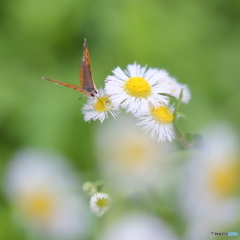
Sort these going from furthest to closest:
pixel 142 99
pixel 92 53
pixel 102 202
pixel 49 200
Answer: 1. pixel 92 53
2. pixel 49 200
3. pixel 142 99
4. pixel 102 202

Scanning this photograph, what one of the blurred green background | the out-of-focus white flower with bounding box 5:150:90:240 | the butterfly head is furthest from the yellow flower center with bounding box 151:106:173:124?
the blurred green background

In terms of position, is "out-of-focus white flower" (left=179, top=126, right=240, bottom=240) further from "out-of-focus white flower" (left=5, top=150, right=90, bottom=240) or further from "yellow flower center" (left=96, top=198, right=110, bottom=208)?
"out-of-focus white flower" (left=5, top=150, right=90, bottom=240)

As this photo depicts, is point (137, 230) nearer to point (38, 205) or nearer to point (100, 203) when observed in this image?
point (100, 203)

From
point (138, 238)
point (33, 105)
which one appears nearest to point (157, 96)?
point (138, 238)

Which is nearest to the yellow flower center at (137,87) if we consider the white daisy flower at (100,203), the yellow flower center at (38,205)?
the white daisy flower at (100,203)

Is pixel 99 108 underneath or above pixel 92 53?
underneath

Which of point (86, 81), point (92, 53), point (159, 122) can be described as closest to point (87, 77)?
point (86, 81)

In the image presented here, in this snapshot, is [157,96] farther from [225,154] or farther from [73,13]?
[73,13]
